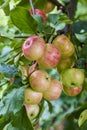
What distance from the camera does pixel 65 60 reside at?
0.79m

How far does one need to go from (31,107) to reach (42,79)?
128 mm

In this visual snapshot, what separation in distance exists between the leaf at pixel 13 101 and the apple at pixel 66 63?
106 mm

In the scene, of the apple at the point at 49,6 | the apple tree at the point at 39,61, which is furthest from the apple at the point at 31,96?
the apple at the point at 49,6

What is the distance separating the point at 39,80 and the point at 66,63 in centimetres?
9

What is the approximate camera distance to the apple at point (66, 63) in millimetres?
790

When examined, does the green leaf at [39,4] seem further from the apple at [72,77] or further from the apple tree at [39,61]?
the apple at [72,77]

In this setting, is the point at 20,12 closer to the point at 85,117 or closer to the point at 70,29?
the point at 70,29

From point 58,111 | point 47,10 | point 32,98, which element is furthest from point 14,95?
point 58,111

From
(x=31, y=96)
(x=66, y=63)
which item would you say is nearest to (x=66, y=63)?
(x=66, y=63)

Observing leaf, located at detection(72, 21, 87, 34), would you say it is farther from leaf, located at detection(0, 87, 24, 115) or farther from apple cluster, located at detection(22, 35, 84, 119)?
leaf, located at detection(0, 87, 24, 115)

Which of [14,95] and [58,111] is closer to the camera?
[14,95]

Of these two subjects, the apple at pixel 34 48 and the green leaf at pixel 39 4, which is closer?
the apple at pixel 34 48

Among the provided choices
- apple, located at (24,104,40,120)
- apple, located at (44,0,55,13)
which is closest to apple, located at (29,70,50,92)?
apple, located at (24,104,40,120)

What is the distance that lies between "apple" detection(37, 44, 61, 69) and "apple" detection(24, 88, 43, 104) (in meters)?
0.06
